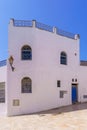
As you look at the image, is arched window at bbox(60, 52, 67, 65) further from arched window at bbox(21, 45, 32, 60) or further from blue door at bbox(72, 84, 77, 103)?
arched window at bbox(21, 45, 32, 60)

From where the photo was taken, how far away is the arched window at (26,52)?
17.8 m

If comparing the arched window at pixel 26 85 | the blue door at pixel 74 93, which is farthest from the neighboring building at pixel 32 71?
the blue door at pixel 74 93

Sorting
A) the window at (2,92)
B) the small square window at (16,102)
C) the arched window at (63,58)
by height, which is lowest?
the small square window at (16,102)

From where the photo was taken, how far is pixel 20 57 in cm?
1766

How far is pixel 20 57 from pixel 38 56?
1.61 meters

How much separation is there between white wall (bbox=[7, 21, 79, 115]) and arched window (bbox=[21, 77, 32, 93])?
304 millimetres

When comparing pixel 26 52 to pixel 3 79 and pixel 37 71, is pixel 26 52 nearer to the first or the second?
pixel 37 71

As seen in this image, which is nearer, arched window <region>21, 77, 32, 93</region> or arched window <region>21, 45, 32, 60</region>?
arched window <region>21, 77, 32, 93</region>

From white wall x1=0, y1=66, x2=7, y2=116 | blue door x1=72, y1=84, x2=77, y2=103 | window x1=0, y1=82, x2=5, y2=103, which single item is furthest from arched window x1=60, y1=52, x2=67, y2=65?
window x1=0, y1=82, x2=5, y2=103

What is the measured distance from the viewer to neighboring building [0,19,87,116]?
17.2 m

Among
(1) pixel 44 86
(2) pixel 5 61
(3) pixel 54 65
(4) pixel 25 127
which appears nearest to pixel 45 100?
(1) pixel 44 86

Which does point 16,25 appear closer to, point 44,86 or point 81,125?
point 44,86

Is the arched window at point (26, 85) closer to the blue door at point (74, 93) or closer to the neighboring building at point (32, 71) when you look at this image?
the neighboring building at point (32, 71)

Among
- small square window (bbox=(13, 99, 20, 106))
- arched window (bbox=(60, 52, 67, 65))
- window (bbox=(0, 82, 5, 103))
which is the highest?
arched window (bbox=(60, 52, 67, 65))
